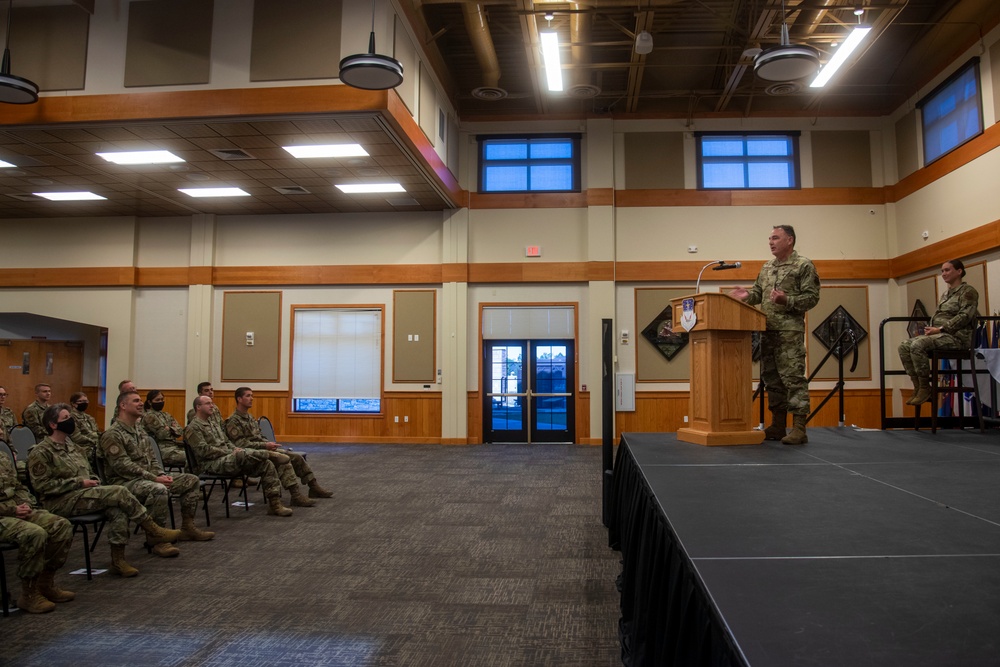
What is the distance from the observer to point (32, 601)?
10.9 feet

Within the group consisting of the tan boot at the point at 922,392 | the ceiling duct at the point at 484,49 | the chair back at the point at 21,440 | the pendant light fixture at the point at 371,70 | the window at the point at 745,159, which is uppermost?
the ceiling duct at the point at 484,49

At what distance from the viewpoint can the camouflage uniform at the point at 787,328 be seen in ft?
13.7

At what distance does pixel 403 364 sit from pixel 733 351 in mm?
7312

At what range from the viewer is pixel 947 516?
2.17m

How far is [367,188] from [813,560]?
28.8 feet

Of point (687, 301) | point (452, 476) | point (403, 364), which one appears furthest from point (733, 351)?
point (403, 364)

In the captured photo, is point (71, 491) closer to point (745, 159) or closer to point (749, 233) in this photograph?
point (749, 233)

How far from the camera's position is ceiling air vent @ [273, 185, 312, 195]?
9.40 m

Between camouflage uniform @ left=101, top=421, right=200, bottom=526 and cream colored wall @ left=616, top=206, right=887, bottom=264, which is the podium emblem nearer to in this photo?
camouflage uniform @ left=101, top=421, right=200, bottom=526

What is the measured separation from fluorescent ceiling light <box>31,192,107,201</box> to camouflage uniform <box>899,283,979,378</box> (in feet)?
37.3

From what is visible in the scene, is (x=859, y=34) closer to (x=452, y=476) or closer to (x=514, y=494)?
(x=514, y=494)

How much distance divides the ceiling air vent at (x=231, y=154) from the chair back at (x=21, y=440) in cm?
385

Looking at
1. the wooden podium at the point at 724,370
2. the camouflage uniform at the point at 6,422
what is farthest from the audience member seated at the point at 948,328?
the camouflage uniform at the point at 6,422

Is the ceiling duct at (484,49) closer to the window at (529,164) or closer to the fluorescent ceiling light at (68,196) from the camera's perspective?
the window at (529,164)
